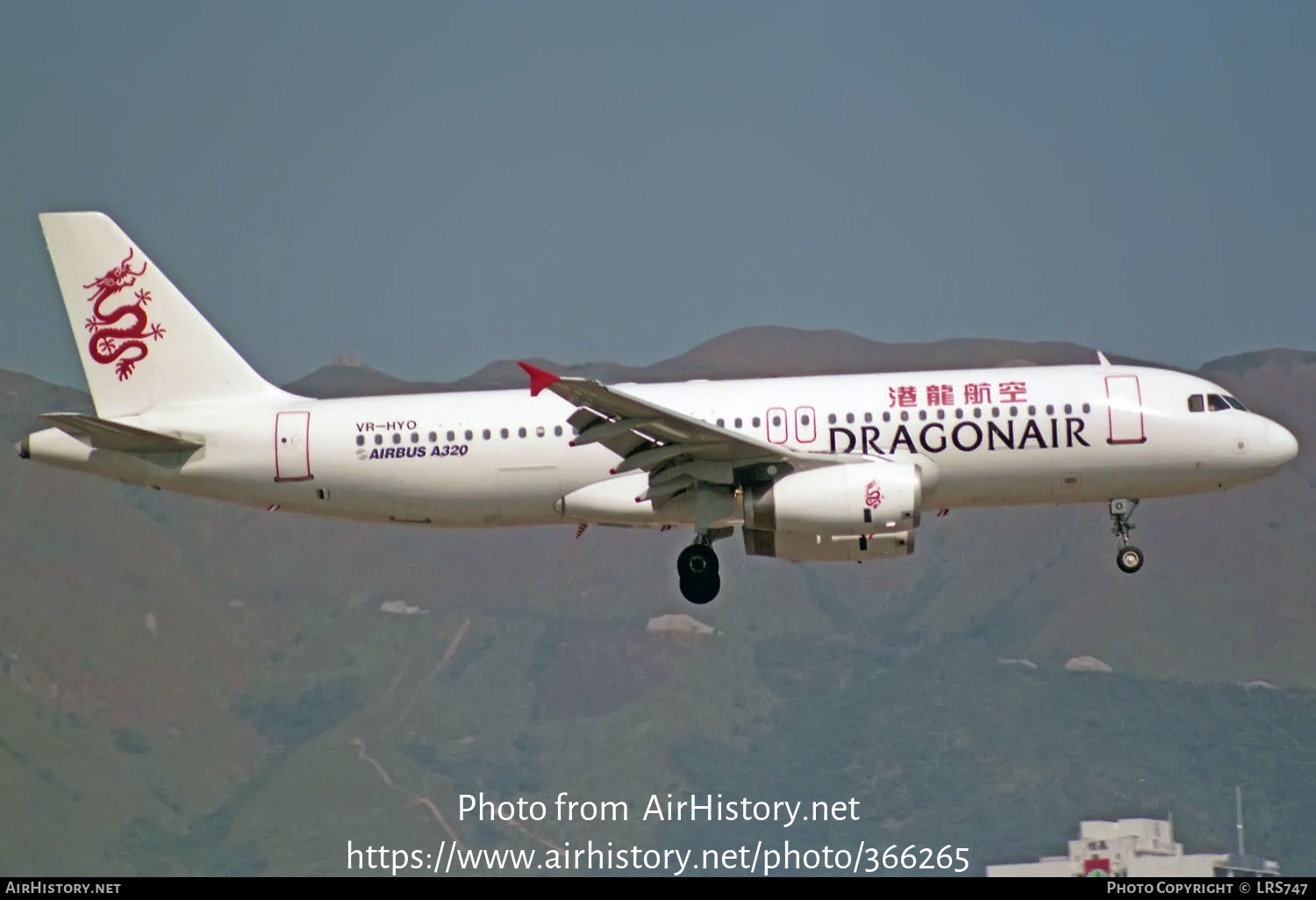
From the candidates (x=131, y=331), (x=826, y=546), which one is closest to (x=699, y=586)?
(x=826, y=546)

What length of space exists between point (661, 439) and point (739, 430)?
181 cm

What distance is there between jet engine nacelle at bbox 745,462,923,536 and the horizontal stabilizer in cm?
1222

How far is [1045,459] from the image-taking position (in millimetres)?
38094

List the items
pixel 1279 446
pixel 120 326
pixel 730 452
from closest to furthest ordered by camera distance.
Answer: pixel 730 452, pixel 1279 446, pixel 120 326

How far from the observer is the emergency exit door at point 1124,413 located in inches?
1503

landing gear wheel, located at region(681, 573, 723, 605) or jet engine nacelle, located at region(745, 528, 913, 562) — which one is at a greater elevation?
jet engine nacelle, located at region(745, 528, 913, 562)

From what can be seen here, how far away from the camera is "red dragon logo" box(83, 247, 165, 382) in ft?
136

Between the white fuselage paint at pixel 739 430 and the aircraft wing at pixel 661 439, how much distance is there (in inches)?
31.5

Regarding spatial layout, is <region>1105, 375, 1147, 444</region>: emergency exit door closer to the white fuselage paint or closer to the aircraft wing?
the white fuselage paint

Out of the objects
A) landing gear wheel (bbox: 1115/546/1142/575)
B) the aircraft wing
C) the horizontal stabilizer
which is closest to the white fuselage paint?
the horizontal stabilizer

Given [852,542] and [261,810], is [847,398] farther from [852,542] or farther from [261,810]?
[261,810]

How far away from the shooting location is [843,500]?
37.0 meters

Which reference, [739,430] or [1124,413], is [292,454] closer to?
[739,430]

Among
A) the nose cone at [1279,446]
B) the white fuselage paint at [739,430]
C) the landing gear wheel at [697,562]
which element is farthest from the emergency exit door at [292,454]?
the nose cone at [1279,446]
